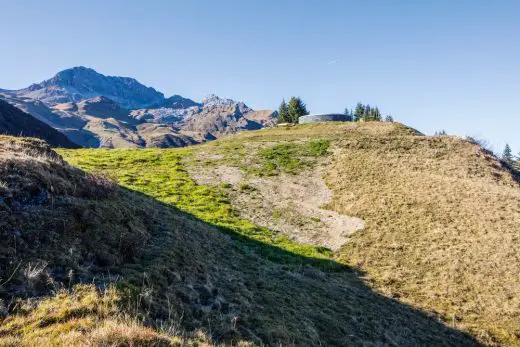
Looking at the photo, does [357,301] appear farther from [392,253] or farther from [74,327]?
[74,327]

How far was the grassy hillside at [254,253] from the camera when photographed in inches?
346

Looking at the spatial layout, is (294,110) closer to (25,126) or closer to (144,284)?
(144,284)

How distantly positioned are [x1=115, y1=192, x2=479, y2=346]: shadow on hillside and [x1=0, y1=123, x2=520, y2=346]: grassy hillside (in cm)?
8

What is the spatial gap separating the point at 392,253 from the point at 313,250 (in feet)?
19.4

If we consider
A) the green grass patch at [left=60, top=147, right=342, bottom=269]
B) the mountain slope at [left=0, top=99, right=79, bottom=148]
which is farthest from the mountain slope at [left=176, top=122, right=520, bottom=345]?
the mountain slope at [left=0, top=99, right=79, bottom=148]

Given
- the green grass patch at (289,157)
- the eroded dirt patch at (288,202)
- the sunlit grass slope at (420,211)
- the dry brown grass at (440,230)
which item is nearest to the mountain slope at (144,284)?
the dry brown grass at (440,230)

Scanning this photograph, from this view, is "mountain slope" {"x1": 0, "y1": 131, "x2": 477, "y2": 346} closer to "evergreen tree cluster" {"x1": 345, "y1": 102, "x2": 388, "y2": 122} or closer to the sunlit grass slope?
the sunlit grass slope

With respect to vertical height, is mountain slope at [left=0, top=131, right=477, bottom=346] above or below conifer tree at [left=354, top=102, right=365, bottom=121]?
below

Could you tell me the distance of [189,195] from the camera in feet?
112

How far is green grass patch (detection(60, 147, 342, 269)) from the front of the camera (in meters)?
24.6

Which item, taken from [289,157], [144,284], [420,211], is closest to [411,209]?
[420,211]

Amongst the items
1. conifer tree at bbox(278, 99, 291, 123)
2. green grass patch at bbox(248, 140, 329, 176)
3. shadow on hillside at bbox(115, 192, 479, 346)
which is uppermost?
conifer tree at bbox(278, 99, 291, 123)

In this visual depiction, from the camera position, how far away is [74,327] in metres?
7.12

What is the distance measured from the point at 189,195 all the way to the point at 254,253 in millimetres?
13982
